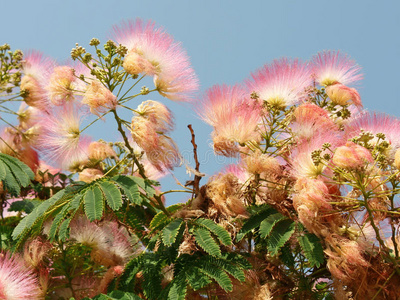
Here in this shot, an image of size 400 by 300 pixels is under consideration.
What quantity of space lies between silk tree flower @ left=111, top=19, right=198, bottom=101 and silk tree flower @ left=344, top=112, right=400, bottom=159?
3.28ft

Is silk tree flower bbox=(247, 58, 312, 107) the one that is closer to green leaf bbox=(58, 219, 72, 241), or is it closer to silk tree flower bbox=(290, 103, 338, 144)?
silk tree flower bbox=(290, 103, 338, 144)

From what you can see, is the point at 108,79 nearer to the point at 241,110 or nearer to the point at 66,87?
the point at 66,87

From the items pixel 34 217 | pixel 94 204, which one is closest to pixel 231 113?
pixel 94 204

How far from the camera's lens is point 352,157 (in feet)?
9.76

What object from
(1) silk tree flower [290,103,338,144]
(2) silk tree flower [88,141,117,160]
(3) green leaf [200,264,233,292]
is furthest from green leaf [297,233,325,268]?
(2) silk tree flower [88,141,117,160]

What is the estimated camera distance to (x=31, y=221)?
3.59m

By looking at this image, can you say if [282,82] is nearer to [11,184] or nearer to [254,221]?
[254,221]

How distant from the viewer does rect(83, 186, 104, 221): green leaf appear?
3.34 meters

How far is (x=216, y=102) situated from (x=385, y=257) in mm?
1266

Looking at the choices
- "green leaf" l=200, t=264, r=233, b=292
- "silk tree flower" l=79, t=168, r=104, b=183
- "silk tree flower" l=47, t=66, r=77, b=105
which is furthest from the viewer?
"silk tree flower" l=79, t=168, r=104, b=183

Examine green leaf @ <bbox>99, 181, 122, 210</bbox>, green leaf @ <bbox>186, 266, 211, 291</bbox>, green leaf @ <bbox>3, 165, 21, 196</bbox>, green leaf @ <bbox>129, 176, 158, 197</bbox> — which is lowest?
green leaf @ <bbox>186, 266, 211, 291</bbox>

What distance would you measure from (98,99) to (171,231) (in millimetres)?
811

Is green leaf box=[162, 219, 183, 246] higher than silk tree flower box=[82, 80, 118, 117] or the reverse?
the reverse

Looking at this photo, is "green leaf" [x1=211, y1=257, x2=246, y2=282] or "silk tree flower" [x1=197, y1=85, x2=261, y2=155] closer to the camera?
"green leaf" [x1=211, y1=257, x2=246, y2=282]
